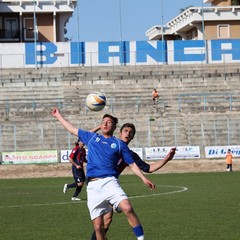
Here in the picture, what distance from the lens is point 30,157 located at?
51438 millimetres

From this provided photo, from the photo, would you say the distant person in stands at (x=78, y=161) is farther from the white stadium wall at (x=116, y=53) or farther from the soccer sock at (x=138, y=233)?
the white stadium wall at (x=116, y=53)

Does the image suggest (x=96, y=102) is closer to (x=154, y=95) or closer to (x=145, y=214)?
(x=145, y=214)

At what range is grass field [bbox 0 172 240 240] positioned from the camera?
17.2 meters

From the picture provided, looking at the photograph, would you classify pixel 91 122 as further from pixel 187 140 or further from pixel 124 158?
pixel 124 158

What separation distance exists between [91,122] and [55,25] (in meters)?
34.1

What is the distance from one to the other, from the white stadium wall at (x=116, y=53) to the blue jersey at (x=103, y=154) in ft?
202

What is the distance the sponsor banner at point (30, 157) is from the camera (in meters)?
51.3

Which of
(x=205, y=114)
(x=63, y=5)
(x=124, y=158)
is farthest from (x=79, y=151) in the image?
(x=63, y=5)

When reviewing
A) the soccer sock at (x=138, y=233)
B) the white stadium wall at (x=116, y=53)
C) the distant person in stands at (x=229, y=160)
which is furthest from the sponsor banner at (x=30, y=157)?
the soccer sock at (x=138, y=233)

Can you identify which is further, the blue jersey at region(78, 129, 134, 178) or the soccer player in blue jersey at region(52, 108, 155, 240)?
the blue jersey at region(78, 129, 134, 178)

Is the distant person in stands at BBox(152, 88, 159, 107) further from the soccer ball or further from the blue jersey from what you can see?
the blue jersey

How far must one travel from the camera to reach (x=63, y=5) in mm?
89125

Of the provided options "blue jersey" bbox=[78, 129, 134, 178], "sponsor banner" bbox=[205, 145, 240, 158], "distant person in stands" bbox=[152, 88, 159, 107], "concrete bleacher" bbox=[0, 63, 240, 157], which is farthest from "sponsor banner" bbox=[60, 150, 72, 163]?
"blue jersey" bbox=[78, 129, 134, 178]

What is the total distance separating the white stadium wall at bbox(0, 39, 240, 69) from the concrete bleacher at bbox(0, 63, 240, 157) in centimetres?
271
